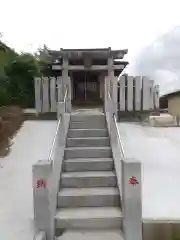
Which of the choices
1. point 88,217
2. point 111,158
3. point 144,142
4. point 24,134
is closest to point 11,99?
point 24,134

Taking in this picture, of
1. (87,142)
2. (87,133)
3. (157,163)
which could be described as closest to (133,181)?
(87,142)

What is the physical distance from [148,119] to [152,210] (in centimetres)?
670

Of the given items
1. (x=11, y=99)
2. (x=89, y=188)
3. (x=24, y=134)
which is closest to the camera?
(x=89, y=188)

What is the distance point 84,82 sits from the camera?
1617cm

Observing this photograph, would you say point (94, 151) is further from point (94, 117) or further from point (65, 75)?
point (65, 75)

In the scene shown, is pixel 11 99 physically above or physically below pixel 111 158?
above

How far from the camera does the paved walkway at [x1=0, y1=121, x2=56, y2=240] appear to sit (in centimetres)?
465

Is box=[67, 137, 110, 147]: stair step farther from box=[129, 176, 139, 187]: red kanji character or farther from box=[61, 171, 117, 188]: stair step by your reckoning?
box=[129, 176, 139, 187]: red kanji character

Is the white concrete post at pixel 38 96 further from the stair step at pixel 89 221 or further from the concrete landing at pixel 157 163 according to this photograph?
the stair step at pixel 89 221

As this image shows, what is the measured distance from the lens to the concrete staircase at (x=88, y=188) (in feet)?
15.6

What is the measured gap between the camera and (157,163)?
6957mm

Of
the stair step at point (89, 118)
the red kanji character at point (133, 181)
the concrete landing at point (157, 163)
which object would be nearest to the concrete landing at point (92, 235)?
the concrete landing at point (157, 163)

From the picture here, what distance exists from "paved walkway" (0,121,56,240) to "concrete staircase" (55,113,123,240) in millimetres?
594

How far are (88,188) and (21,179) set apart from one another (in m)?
1.59
